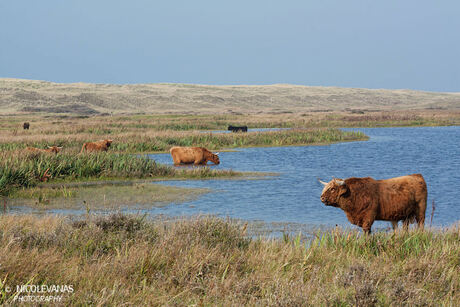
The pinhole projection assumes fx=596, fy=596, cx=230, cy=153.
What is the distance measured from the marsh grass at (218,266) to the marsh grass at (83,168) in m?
11.3

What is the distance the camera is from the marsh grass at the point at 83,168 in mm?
20281

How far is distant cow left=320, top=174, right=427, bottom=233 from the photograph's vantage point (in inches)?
401

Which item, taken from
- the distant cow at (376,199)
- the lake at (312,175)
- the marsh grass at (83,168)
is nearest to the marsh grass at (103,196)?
the lake at (312,175)

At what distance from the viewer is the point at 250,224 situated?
13570 millimetres

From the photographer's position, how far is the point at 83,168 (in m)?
22.4

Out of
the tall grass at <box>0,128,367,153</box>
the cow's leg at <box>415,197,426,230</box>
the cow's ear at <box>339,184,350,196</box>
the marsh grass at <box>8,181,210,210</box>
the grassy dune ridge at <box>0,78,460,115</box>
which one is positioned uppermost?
the cow's ear at <box>339,184,350,196</box>

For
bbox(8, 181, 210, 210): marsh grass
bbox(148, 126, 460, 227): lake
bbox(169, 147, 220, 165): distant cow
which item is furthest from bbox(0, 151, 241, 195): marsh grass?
bbox(169, 147, 220, 165): distant cow

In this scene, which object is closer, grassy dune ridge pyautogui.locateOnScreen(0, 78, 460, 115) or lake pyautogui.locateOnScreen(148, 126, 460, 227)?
lake pyautogui.locateOnScreen(148, 126, 460, 227)

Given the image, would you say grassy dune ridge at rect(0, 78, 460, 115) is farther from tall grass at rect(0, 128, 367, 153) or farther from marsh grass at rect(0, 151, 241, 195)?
marsh grass at rect(0, 151, 241, 195)

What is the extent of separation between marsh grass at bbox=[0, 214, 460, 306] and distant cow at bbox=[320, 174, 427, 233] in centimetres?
100

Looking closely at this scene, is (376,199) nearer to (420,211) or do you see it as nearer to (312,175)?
(420,211)

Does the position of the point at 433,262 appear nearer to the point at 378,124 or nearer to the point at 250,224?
the point at 250,224

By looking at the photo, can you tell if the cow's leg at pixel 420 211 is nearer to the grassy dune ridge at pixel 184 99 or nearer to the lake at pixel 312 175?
the lake at pixel 312 175

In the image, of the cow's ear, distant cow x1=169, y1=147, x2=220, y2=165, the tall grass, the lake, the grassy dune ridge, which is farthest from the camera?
the grassy dune ridge
